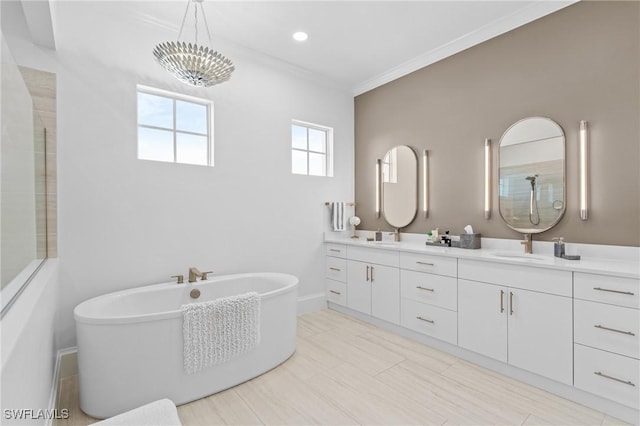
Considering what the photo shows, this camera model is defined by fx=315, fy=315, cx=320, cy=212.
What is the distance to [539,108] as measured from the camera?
8.84 ft

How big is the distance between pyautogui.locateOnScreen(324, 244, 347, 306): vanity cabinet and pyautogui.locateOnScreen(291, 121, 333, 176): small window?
1023 millimetres

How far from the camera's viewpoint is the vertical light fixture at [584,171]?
2.41m

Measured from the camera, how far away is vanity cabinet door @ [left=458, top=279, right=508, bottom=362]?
7.71 ft

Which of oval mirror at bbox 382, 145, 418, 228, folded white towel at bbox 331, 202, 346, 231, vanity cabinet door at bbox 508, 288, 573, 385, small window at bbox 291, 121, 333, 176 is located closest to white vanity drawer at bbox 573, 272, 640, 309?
vanity cabinet door at bbox 508, 288, 573, 385

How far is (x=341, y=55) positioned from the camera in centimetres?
346

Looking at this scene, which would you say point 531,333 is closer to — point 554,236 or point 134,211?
point 554,236

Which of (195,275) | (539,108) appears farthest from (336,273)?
(539,108)

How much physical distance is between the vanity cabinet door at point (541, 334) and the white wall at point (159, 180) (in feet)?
7.38

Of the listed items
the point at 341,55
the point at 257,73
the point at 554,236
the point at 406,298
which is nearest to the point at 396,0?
the point at 341,55

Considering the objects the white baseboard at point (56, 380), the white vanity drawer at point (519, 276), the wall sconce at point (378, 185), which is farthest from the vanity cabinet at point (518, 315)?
the white baseboard at point (56, 380)

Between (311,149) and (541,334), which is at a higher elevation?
(311,149)

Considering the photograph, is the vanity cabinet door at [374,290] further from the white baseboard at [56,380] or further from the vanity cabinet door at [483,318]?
the white baseboard at [56,380]

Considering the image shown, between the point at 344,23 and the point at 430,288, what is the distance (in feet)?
8.33

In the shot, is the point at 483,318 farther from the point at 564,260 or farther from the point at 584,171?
the point at 584,171
